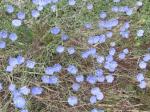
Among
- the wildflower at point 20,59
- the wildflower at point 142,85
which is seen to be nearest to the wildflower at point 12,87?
the wildflower at point 20,59

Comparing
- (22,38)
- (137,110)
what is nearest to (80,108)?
(137,110)

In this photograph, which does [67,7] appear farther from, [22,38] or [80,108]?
[80,108]

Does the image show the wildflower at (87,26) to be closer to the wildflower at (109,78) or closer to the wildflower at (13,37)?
the wildflower at (109,78)

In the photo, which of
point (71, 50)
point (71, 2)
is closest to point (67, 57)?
point (71, 50)

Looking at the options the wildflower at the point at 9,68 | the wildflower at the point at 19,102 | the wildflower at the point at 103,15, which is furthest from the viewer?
the wildflower at the point at 103,15

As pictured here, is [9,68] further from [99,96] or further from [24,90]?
[99,96]

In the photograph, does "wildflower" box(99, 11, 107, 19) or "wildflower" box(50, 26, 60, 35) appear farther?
"wildflower" box(99, 11, 107, 19)

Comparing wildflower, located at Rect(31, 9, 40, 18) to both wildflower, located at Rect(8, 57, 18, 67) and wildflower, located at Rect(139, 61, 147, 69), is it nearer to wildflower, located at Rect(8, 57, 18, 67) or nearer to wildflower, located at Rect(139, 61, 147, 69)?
wildflower, located at Rect(8, 57, 18, 67)

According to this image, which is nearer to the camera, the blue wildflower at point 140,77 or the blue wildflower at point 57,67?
the blue wildflower at point 57,67

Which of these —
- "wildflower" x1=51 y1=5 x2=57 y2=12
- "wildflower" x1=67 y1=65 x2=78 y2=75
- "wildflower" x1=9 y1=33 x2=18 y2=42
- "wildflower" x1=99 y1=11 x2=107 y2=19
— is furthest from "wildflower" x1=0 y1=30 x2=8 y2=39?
"wildflower" x1=99 y1=11 x2=107 y2=19
